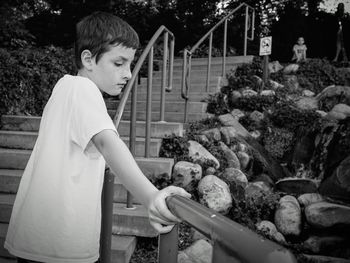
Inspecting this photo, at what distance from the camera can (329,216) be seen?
146 inches

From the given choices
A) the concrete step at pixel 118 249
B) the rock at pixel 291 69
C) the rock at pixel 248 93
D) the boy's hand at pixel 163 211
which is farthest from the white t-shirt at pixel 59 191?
the rock at pixel 291 69

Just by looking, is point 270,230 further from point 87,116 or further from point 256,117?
point 87,116

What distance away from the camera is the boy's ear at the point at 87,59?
1.12 m

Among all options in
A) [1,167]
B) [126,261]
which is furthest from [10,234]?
[1,167]

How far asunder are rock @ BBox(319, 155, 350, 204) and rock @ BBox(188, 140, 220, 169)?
1480 millimetres

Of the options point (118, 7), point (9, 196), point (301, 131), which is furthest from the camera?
point (118, 7)

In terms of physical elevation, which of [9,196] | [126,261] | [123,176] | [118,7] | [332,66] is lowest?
[126,261]

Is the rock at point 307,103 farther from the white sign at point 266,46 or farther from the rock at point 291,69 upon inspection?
the rock at point 291,69

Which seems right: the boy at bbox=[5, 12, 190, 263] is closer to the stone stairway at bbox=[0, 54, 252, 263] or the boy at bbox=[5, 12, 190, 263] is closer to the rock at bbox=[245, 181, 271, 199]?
the stone stairway at bbox=[0, 54, 252, 263]

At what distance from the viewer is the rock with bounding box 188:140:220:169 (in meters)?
3.96

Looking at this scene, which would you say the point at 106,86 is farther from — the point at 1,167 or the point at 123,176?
the point at 1,167

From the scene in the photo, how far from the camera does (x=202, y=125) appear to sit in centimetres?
511

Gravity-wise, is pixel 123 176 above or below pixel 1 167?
above

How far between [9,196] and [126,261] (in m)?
1.44
